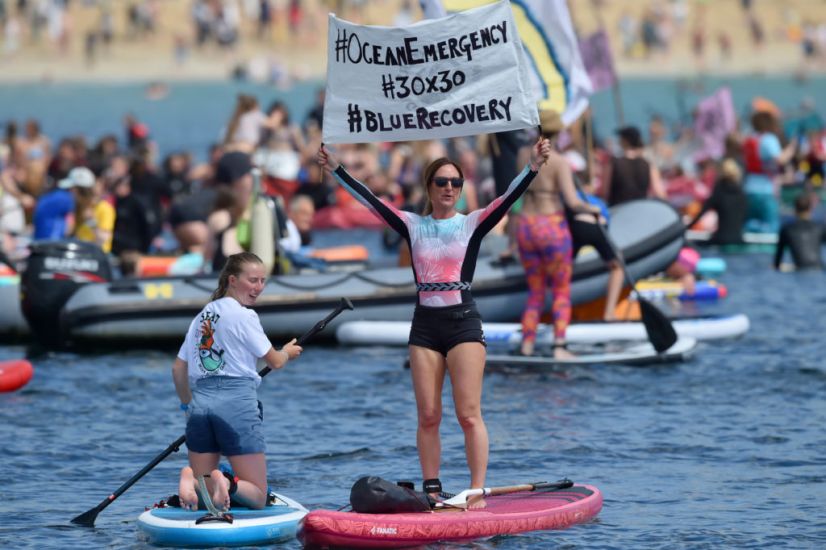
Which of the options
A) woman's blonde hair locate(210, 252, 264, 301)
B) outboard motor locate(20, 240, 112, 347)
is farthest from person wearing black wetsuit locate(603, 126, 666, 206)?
woman's blonde hair locate(210, 252, 264, 301)

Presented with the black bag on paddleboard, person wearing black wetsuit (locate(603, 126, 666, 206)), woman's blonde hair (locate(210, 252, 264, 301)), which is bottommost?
the black bag on paddleboard

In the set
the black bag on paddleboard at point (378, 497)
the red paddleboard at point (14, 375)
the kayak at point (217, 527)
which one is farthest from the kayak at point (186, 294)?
the black bag on paddleboard at point (378, 497)

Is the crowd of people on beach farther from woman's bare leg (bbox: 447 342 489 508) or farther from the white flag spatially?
woman's bare leg (bbox: 447 342 489 508)

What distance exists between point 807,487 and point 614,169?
698cm

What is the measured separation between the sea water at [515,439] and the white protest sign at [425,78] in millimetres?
2005

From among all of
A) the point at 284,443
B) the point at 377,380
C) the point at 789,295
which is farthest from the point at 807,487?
the point at 789,295

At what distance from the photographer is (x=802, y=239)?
19594 millimetres

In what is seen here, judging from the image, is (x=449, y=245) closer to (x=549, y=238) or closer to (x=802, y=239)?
(x=549, y=238)

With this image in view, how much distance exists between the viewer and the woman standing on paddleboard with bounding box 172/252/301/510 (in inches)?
303

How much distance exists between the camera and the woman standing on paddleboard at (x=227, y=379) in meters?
7.69

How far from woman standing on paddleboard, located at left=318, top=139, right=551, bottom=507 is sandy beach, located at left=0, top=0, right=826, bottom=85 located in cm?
5832

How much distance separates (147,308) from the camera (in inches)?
554

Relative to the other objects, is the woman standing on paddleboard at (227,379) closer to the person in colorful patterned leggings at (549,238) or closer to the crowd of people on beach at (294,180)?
the person in colorful patterned leggings at (549,238)

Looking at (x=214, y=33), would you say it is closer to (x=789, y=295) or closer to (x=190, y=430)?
(x=789, y=295)
